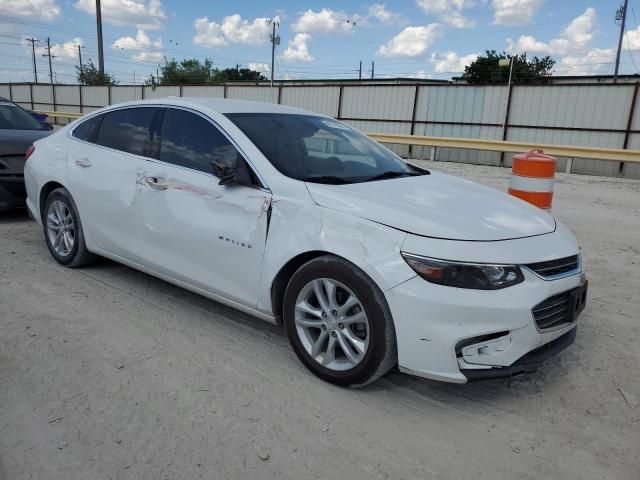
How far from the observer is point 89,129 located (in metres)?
4.82

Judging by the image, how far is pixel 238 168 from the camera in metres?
3.47

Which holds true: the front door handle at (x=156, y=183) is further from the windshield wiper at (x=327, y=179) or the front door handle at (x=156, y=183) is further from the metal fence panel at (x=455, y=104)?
the metal fence panel at (x=455, y=104)

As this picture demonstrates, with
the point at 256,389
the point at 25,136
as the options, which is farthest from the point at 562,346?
the point at 25,136

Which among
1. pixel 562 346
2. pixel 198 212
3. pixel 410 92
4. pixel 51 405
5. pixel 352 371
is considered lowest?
pixel 51 405

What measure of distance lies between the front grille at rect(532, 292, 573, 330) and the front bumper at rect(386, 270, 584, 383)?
0.04 metres

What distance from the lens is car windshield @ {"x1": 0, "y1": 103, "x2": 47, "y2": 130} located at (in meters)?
7.29

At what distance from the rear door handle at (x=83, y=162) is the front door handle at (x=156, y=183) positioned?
2.91 feet

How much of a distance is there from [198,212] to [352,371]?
1498mm

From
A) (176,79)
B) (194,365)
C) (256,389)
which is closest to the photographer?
(256,389)

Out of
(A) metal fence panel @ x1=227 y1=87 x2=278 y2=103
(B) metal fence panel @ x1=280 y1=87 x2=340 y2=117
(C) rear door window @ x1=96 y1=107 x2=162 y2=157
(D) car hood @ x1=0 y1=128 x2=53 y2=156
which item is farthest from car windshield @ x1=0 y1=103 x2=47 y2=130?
(A) metal fence panel @ x1=227 y1=87 x2=278 y2=103

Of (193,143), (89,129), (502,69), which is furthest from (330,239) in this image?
(502,69)

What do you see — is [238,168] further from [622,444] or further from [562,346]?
[622,444]

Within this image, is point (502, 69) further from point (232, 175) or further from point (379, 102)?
point (232, 175)

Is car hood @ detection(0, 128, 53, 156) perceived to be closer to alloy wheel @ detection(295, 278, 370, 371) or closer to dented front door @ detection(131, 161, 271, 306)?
dented front door @ detection(131, 161, 271, 306)
